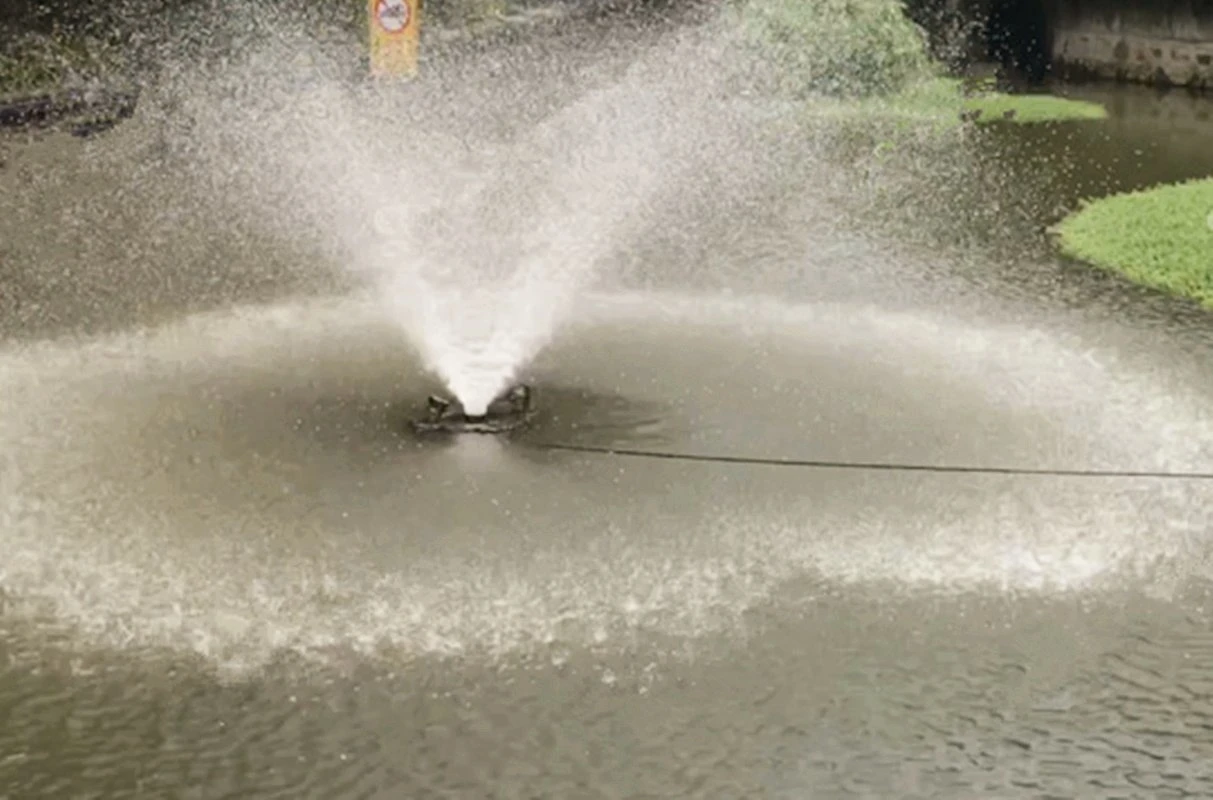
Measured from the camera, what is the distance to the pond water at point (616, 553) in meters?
9.53

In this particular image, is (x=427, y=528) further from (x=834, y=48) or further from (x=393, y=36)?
(x=834, y=48)

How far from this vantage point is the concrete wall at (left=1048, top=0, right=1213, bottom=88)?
39.0 meters

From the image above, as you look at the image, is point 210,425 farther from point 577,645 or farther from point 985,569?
point 985,569

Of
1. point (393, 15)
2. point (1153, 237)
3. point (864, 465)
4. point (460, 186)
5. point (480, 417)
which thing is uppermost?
point (393, 15)

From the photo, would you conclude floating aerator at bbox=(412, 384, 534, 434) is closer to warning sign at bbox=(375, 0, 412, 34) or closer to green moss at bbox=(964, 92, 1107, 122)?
warning sign at bbox=(375, 0, 412, 34)

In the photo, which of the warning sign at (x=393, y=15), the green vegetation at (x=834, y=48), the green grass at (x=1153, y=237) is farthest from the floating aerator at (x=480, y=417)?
the green vegetation at (x=834, y=48)

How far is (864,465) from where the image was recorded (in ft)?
44.8

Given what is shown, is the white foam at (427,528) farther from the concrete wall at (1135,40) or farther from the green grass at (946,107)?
the concrete wall at (1135,40)

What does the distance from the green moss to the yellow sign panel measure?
11514 millimetres

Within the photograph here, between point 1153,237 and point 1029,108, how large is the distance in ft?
41.1

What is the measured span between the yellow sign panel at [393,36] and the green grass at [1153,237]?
41.1 ft

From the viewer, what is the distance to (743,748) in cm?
957

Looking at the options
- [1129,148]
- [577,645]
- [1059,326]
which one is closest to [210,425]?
[577,645]

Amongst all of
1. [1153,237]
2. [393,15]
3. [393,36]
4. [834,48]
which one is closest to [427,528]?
[1153,237]
